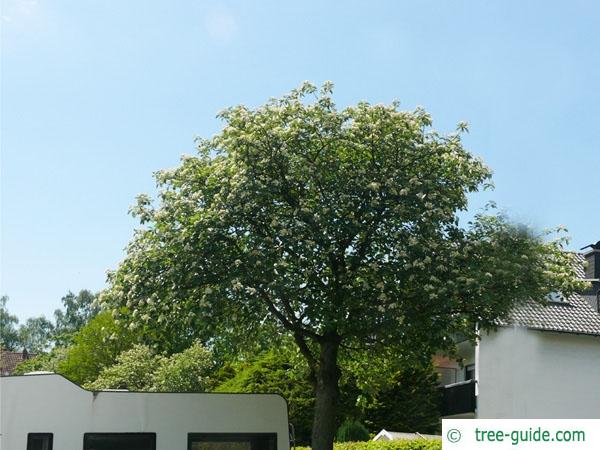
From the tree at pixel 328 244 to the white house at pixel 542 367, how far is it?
14.1 meters

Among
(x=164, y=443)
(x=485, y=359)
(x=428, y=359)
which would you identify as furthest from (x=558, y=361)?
(x=164, y=443)

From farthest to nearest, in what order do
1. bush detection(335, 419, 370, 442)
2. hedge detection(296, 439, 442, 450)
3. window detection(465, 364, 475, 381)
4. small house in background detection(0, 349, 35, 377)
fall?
small house in background detection(0, 349, 35, 377)
window detection(465, 364, 475, 381)
bush detection(335, 419, 370, 442)
hedge detection(296, 439, 442, 450)

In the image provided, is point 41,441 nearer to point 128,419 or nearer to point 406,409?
point 128,419

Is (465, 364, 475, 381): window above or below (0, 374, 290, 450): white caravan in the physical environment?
above

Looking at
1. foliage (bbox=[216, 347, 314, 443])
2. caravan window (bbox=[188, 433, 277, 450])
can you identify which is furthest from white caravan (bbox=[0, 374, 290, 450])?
foliage (bbox=[216, 347, 314, 443])

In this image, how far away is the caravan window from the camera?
16.6 meters

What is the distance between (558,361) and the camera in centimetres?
3622

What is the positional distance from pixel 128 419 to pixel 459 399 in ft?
83.6

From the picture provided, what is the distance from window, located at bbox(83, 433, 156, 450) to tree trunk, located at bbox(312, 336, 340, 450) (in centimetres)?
615

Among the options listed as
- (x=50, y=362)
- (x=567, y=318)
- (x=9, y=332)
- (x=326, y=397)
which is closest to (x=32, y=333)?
(x=9, y=332)

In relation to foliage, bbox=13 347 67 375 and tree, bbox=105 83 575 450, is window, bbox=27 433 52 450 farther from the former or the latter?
foliage, bbox=13 347 67 375

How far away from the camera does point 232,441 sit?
16.8 metres

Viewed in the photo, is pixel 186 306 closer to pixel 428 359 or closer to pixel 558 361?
pixel 428 359

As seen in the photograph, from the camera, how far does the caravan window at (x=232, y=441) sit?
16.6m
